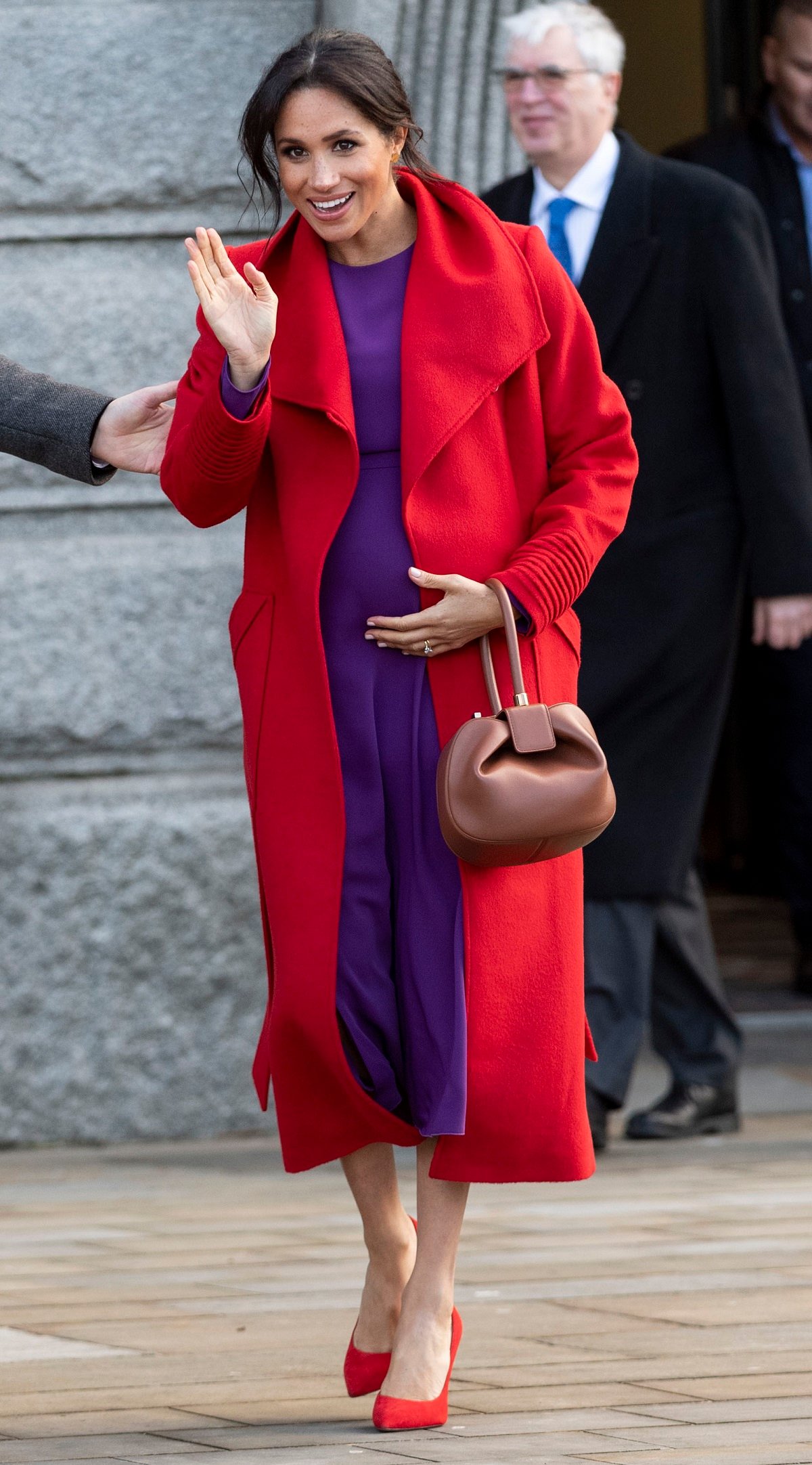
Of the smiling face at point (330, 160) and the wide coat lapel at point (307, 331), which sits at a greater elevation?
the smiling face at point (330, 160)

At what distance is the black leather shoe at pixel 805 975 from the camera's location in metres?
6.79

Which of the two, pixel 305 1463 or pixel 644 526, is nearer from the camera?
pixel 305 1463

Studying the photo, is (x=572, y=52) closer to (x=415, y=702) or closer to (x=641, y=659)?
(x=641, y=659)

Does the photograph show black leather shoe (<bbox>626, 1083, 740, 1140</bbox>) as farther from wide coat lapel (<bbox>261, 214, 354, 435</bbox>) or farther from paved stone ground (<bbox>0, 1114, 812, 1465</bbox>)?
wide coat lapel (<bbox>261, 214, 354, 435</bbox>)

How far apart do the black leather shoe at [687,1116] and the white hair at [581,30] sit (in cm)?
193

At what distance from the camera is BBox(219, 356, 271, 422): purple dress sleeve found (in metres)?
2.90

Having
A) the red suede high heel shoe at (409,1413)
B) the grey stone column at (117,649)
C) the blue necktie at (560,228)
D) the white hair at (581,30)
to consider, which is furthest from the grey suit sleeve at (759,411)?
the red suede high heel shoe at (409,1413)

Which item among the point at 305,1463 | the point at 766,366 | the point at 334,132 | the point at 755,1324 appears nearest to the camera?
the point at 305,1463

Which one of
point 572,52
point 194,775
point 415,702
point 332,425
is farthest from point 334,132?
point 194,775

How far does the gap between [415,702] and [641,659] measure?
1.83m

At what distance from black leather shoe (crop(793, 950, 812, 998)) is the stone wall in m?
2.26

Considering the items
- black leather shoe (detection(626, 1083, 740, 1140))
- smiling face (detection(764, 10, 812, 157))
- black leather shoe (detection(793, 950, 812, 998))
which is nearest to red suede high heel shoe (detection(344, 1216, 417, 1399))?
black leather shoe (detection(626, 1083, 740, 1140))

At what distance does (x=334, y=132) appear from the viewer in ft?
9.66

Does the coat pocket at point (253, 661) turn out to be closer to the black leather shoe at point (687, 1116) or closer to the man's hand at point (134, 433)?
the man's hand at point (134, 433)
